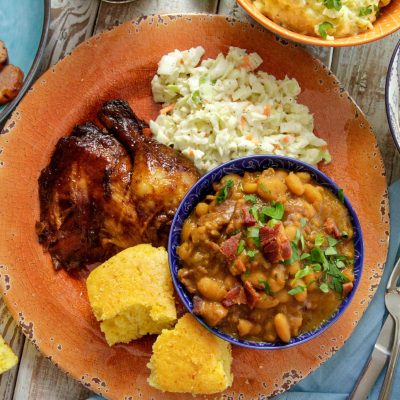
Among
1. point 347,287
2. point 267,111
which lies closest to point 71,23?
point 267,111

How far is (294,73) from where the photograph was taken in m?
3.52

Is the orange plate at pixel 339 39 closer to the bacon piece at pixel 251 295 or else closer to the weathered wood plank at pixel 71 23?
the weathered wood plank at pixel 71 23

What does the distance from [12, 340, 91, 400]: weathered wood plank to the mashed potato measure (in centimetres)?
235

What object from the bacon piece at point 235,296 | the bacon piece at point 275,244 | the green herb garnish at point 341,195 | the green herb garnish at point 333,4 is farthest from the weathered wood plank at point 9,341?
the green herb garnish at point 333,4

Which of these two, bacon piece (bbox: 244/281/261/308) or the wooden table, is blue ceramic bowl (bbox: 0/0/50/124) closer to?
the wooden table

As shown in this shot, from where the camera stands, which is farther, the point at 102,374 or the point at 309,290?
the point at 102,374

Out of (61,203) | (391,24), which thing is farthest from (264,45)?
(61,203)

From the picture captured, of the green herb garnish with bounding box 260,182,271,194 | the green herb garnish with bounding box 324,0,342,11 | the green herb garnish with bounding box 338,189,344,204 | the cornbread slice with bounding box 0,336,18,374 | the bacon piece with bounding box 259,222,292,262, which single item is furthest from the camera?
the cornbread slice with bounding box 0,336,18,374

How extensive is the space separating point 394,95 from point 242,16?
105 cm

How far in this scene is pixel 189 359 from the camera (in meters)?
3.07

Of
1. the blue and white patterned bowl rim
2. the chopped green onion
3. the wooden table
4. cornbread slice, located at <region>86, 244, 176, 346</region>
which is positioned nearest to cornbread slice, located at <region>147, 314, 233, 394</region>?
cornbread slice, located at <region>86, 244, 176, 346</region>

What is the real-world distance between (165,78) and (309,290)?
1485 millimetres

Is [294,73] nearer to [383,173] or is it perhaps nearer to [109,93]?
[383,173]

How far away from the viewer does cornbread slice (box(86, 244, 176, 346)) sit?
10.3 ft
